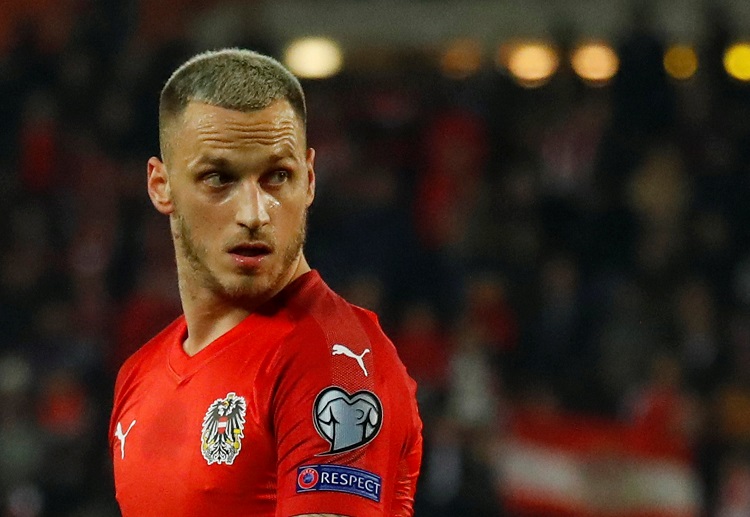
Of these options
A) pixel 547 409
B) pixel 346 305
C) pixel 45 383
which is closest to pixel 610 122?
pixel 547 409

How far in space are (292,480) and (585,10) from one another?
1246 cm

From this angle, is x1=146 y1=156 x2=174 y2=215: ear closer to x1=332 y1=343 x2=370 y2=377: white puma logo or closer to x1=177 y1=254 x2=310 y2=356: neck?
x1=177 y1=254 x2=310 y2=356: neck

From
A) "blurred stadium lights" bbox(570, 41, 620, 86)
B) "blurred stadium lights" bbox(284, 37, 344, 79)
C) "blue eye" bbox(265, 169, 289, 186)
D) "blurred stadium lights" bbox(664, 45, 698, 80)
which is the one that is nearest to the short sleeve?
"blue eye" bbox(265, 169, 289, 186)

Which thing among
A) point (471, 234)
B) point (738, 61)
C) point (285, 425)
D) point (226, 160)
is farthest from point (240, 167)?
point (738, 61)

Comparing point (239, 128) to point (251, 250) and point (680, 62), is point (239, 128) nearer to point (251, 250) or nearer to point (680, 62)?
point (251, 250)

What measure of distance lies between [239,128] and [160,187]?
0.38 meters

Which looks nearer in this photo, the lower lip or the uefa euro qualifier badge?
the uefa euro qualifier badge

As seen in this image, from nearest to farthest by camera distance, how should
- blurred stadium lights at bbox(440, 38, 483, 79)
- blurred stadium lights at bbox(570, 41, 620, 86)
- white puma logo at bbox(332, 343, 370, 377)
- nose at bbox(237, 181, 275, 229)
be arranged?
1. white puma logo at bbox(332, 343, 370, 377)
2. nose at bbox(237, 181, 275, 229)
3. blurred stadium lights at bbox(570, 41, 620, 86)
4. blurred stadium lights at bbox(440, 38, 483, 79)

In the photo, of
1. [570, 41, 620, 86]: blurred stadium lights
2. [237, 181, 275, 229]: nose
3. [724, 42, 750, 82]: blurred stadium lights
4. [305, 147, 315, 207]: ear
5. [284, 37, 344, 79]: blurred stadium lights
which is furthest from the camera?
[284, 37, 344, 79]: blurred stadium lights

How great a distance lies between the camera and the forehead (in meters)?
3.16

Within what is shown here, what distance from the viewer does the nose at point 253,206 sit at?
316 centimetres

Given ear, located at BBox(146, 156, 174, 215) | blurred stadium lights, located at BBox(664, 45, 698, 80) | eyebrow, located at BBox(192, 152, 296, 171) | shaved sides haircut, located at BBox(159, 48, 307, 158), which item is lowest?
eyebrow, located at BBox(192, 152, 296, 171)

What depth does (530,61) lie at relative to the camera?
14.5 m

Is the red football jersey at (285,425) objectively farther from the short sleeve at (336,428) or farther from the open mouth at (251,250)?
the open mouth at (251,250)
